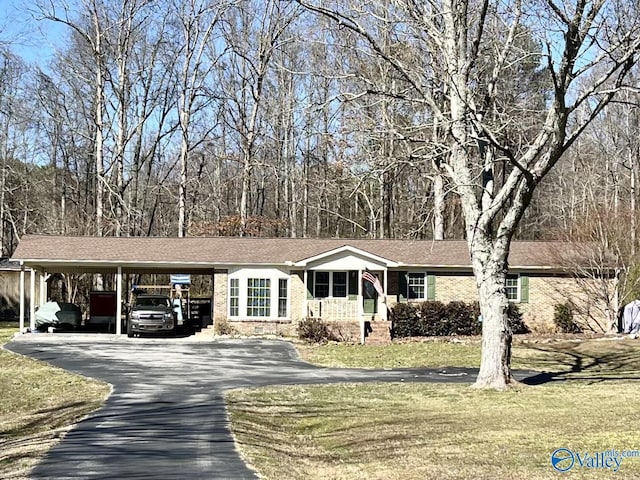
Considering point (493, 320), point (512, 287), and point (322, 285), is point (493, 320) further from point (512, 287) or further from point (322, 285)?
point (512, 287)

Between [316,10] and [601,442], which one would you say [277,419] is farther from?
[316,10]

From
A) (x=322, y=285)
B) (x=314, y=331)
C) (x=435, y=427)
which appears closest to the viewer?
(x=435, y=427)

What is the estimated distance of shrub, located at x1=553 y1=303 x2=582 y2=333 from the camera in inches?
1201

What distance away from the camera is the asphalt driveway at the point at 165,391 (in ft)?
29.1

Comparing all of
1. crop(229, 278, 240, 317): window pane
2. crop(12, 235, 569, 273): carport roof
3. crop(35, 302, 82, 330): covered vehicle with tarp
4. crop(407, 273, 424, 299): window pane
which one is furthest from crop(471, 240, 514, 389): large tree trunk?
crop(35, 302, 82, 330): covered vehicle with tarp

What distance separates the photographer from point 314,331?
28.5m

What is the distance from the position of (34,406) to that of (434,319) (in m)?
17.0

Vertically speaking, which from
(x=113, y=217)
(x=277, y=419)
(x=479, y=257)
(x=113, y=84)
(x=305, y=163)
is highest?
(x=113, y=84)

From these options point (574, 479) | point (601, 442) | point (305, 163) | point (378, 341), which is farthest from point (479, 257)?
point (305, 163)

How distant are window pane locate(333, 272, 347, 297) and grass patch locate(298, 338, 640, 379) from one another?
120 inches

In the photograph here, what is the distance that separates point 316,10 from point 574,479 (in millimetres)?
10386

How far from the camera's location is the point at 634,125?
144 ft

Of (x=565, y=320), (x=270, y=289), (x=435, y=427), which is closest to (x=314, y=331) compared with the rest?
(x=270, y=289)

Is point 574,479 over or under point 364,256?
under
